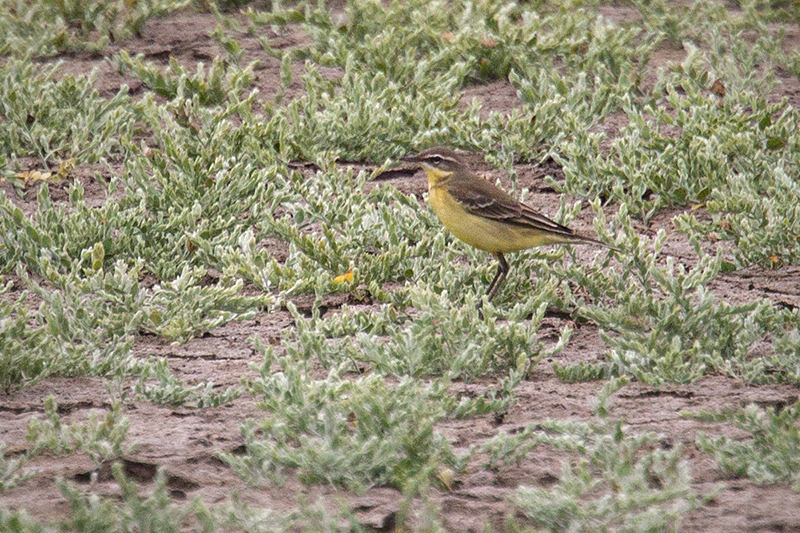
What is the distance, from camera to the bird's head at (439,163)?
708cm

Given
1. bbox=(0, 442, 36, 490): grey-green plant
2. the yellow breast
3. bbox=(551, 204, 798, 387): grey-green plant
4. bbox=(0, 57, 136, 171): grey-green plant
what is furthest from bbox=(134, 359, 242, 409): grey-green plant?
bbox=(0, 57, 136, 171): grey-green plant

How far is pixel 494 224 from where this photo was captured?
6461mm

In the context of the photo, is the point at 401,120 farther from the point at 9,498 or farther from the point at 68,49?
the point at 9,498

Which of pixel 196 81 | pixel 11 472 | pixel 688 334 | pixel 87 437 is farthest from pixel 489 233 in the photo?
pixel 196 81

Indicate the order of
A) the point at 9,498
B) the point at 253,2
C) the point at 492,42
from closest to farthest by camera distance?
the point at 9,498, the point at 492,42, the point at 253,2

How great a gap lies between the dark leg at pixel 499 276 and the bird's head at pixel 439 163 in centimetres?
74

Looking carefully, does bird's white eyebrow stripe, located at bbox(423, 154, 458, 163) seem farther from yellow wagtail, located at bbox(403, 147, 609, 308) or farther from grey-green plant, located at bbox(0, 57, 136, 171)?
grey-green plant, located at bbox(0, 57, 136, 171)

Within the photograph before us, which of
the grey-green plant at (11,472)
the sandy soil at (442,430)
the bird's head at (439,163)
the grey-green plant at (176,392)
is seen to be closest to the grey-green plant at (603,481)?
the sandy soil at (442,430)

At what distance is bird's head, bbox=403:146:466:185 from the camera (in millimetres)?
7077

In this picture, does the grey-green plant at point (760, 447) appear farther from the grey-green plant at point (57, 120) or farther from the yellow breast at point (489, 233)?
the grey-green plant at point (57, 120)

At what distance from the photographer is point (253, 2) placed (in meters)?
11.5

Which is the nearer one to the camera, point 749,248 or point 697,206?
point 749,248

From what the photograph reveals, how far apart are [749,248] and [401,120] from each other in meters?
3.06

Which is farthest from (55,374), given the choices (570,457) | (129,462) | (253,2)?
(253,2)
